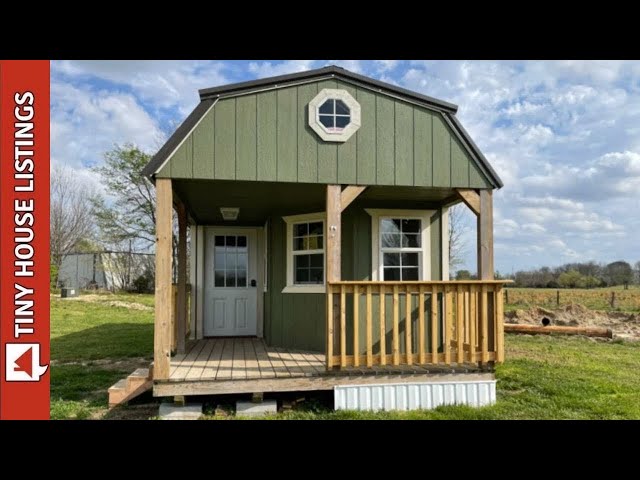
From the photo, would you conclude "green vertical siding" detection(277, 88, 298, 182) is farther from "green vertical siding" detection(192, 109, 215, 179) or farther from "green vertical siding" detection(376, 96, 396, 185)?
"green vertical siding" detection(376, 96, 396, 185)

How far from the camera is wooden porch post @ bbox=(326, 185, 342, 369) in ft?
16.9

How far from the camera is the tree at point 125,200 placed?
73.4ft

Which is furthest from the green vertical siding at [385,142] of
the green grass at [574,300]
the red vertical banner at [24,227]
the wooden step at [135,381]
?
the green grass at [574,300]

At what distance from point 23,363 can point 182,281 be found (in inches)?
113

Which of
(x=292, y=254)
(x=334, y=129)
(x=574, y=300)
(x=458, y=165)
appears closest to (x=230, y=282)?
(x=292, y=254)

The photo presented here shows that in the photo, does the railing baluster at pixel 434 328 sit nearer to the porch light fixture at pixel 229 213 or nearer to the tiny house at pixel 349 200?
the tiny house at pixel 349 200

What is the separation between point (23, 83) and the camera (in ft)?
15.8

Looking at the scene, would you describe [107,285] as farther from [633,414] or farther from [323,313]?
[633,414]

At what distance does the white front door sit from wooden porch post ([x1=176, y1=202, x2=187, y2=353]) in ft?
4.08

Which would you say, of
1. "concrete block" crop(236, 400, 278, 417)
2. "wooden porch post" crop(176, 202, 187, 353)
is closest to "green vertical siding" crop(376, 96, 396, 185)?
"concrete block" crop(236, 400, 278, 417)

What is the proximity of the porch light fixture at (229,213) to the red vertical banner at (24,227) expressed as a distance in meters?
2.84

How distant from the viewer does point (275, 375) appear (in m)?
5.18

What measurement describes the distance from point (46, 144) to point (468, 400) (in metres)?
Answer: 5.74

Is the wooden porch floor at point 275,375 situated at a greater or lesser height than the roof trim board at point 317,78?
lesser
